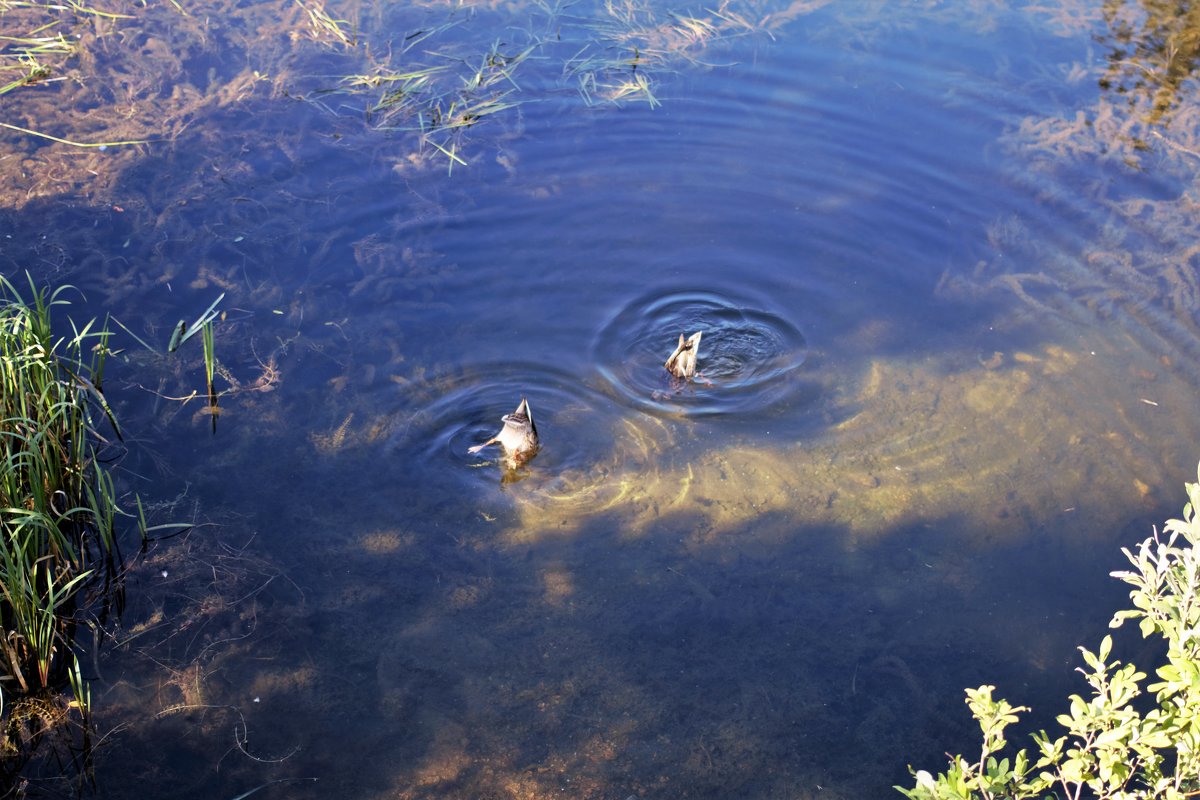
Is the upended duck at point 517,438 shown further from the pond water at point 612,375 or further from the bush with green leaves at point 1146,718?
the bush with green leaves at point 1146,718

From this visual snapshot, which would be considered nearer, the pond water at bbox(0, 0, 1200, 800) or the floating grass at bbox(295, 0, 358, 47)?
the pond water at bbox(0, 0, 1200, 800)

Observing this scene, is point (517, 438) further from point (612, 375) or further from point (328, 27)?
point (328, 27)

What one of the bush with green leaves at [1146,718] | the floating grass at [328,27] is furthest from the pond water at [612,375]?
the bush with green leaves at [1146,718]

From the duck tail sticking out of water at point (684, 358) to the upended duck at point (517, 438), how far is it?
3.18ft

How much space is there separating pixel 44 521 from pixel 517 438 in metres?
2.23

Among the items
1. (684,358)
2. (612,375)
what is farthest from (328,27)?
(684,358)

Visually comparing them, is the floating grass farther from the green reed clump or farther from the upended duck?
the upended duck

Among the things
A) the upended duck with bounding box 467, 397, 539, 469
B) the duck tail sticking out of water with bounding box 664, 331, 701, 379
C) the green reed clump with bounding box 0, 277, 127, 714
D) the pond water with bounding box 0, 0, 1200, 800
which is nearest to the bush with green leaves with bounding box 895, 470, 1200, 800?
the pond water with bounding box 0, 0, 1200, 800

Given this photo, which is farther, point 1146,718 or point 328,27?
point 328,27

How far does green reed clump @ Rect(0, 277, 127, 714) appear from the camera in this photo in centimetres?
418

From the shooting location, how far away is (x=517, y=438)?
5391 millimetres

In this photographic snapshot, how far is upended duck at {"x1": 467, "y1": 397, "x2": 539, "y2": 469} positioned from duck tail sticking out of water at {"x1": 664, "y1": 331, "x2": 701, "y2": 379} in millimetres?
970

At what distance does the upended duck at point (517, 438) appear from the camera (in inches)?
209

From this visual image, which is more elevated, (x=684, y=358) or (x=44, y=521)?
(x=684, y=358)
